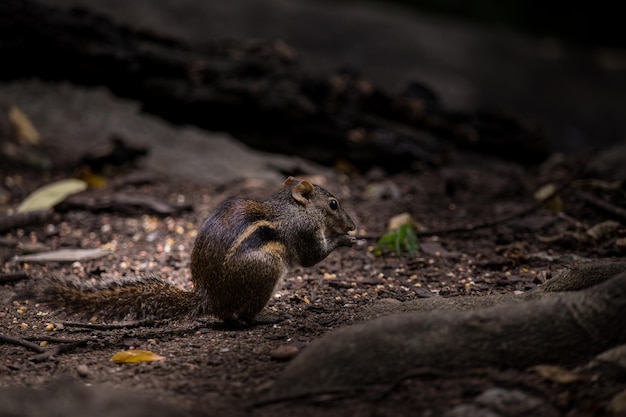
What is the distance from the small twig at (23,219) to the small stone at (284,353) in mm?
3867

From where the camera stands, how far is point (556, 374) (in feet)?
10.1

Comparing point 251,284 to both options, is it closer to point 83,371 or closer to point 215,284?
point 215,284

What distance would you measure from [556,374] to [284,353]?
137 centimetres

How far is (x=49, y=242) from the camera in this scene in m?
6.22

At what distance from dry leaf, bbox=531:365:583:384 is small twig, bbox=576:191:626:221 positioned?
9.57 feet

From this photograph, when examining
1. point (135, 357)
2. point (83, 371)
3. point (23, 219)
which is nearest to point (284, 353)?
point (135, 357)

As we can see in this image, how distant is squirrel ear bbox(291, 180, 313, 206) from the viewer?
15.8 ft

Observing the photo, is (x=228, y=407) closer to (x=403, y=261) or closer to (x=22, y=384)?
(x=22, y=384)

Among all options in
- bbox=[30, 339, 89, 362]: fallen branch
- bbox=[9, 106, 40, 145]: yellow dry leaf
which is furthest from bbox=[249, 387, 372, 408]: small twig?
bbox=[9, 106, 40, 145]: yellow dry leaf

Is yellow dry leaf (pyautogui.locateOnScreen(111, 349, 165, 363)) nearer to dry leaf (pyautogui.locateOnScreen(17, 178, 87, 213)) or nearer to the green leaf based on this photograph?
the green leaf

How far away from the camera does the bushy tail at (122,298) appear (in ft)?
13.6

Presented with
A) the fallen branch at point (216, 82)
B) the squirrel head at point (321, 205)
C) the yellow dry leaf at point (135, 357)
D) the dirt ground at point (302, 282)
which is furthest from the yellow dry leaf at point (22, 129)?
the yellow dry leaf at point (135, 357)

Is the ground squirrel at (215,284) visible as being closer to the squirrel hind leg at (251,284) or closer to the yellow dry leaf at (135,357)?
the squirrel hind leg at (251,284)

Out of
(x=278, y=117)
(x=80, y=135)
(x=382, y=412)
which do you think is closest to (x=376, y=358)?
(x=382, y=412)
